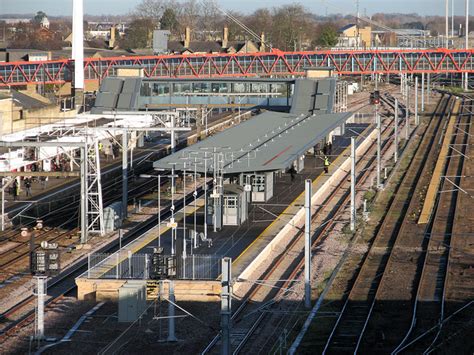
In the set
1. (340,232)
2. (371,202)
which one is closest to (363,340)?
(340,232)

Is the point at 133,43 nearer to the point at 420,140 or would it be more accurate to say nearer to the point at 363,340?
the point at 420,140

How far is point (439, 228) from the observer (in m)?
30.5

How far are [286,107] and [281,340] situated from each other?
3152 centimetres

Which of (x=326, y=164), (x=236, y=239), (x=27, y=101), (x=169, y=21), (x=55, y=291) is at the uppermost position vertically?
(x=169, y=21)

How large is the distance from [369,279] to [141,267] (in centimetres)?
474

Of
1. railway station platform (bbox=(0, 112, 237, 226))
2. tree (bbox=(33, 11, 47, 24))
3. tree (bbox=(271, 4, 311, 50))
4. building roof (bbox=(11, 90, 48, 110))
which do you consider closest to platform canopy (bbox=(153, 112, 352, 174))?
railway station platform (bbox=(0, 112, 237, 226))

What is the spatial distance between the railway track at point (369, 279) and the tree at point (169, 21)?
260ft

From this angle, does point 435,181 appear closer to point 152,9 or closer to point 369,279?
point 369,279

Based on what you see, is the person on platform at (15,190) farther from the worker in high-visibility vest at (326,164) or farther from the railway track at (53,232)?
the worker in high-visibility vest at (326,164)

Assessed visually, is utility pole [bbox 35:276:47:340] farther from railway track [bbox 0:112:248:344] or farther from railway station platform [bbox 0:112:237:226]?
railway station platform [bbox 0:112:237:226]

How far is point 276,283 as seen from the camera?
23734 millimetres

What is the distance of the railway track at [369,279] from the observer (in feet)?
63.7

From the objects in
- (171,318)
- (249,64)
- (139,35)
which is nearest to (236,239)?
(171,318)

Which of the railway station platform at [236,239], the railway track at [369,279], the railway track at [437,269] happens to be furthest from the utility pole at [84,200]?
the railway track at [437,269]
